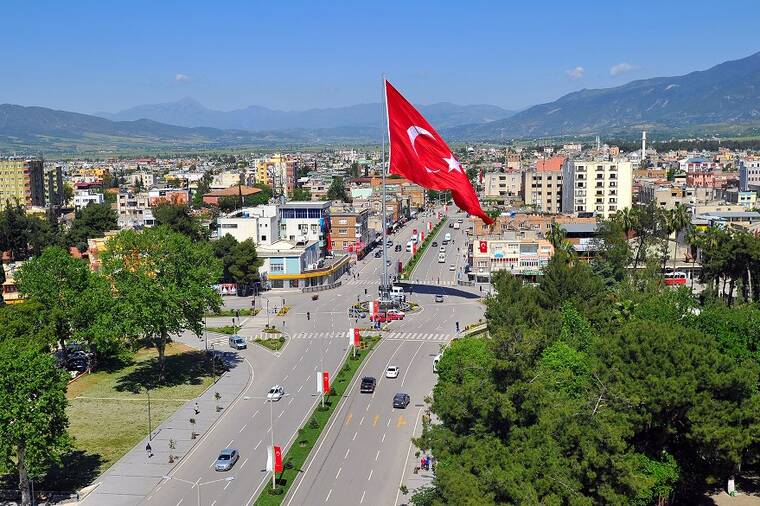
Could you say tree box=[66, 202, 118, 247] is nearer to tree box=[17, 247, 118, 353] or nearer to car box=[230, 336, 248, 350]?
tree box=[17, 247, 118, 353]

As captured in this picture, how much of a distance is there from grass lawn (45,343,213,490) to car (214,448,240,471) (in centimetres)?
509

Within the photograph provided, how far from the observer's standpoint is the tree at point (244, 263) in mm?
76062

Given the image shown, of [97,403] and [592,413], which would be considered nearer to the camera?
[592,413]

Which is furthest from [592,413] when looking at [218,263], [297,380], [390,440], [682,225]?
[682,225]

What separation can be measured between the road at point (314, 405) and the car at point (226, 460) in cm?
32

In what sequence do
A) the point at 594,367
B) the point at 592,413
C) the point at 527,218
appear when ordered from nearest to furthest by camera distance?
the point at 592,413 < the point at 594,367 < the point at 527,218

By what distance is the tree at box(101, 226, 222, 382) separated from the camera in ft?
159

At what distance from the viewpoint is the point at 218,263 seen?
180 feet

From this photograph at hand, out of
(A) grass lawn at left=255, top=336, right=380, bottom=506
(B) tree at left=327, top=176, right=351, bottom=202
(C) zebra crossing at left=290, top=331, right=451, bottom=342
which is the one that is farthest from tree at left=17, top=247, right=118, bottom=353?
(B) tree at left=327, top=176, right=351, bottom=202

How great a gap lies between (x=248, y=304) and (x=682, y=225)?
41.3m

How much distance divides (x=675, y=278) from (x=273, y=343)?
40442 mm

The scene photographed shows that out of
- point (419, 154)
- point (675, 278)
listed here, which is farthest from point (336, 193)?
point (419, 154)

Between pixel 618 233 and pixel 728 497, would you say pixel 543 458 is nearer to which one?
pixel 728 497

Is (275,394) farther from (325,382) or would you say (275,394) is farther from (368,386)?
(368,386)
